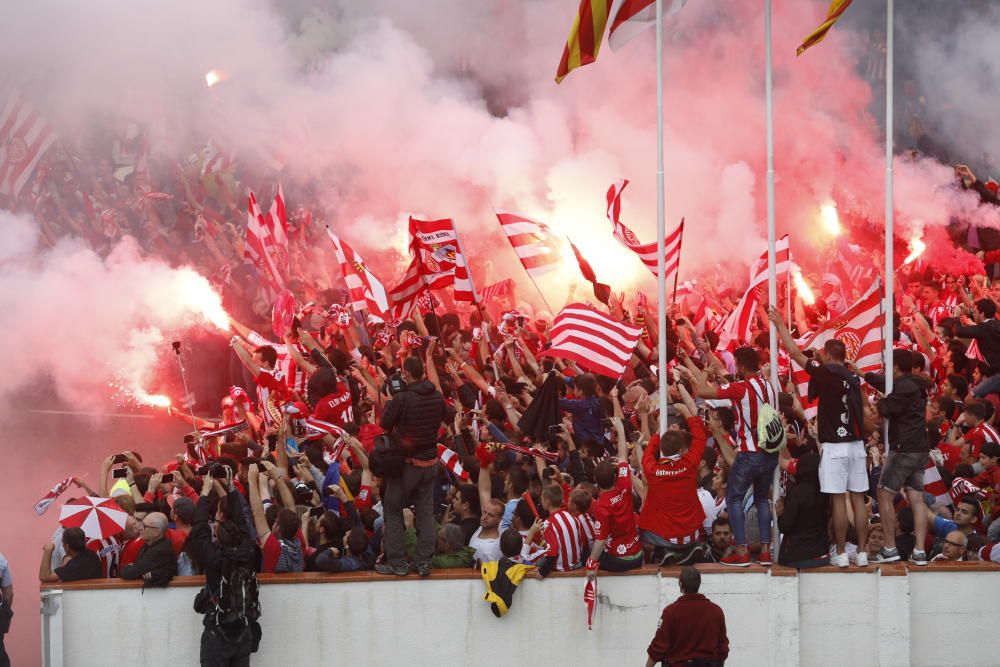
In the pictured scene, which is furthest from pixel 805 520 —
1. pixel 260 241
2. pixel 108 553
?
pixel 260 241

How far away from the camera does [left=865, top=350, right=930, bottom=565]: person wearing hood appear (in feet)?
31.0

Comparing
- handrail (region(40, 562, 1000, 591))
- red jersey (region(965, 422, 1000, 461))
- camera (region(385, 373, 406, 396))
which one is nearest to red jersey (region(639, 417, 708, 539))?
handrail (region(40, 562, 1000, 591))

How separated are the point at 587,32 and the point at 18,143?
12.9m

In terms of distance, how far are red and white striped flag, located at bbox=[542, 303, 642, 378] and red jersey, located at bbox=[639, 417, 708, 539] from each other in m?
1.39

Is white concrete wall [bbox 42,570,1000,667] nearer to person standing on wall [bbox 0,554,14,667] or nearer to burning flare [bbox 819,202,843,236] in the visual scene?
person standing on wall [bbox 0,554,14,667]

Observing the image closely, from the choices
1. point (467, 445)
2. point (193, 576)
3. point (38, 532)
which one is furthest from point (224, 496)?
point (38, 532)

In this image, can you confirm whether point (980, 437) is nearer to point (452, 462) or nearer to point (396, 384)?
point (452, 462)

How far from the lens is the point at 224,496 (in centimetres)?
895

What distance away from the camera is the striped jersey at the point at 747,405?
30.7 ft

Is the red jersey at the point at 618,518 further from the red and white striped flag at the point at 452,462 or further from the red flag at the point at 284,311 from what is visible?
the red flag at the point at 284,311

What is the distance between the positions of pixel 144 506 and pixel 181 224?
12.2 metres

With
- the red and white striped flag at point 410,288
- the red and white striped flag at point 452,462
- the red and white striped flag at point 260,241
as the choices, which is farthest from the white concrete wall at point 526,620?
the red and white striped flag at point 260,241

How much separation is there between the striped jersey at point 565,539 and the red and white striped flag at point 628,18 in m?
3.51

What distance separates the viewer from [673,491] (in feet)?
30.2
